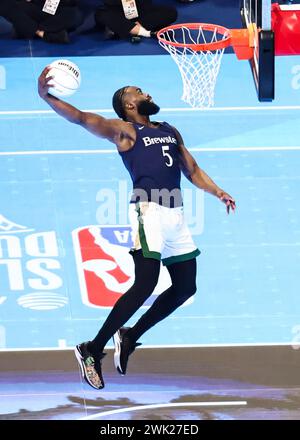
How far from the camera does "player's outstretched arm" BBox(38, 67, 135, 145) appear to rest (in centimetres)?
946

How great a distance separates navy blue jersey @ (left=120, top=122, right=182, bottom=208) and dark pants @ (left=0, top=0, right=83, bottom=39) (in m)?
4.74

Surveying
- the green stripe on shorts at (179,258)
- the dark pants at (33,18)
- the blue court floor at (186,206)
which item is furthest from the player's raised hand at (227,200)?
the dark pants at (33,18)

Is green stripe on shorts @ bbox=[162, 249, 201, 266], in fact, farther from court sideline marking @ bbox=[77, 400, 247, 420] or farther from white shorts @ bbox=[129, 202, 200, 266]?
court sideline marking @ bbox=[77, 400, 247, 420]

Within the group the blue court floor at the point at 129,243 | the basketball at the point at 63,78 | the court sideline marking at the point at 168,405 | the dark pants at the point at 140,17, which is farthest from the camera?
the dark pants at the point at 140,17

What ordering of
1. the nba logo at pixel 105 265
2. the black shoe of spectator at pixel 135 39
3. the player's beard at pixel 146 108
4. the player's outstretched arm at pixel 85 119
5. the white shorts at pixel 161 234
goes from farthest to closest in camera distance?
the black shoe of spectator at pixel 135 39 → the player's beard at pixel 146 108 → the nba logo at pixel 105 265 → the player's outstretched arm at pixel 85 119 → the white shorts at pixel 161 234

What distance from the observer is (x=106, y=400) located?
875 cm

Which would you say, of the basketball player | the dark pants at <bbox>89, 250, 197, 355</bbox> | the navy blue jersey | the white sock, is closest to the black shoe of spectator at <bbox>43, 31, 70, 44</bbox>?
the white sock

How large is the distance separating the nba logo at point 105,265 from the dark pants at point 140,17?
434 cm

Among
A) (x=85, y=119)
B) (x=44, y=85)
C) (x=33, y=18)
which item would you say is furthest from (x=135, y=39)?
(x=44, y=85)

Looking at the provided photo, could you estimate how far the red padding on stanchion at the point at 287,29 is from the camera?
10.4 m

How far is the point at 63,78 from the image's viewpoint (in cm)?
994

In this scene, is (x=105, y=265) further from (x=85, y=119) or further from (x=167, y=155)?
(x=85, y=119)

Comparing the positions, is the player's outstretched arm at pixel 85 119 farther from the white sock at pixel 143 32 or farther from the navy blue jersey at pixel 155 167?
the white sock at pixel 143 32

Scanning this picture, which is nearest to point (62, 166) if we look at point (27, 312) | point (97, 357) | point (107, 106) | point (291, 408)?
point (107, 106)
